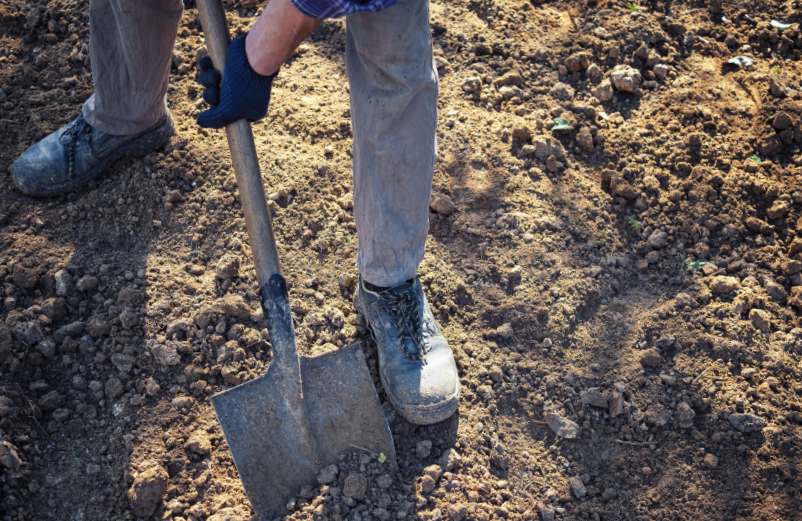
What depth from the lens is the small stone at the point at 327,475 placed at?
230 cm

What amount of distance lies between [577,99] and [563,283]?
907 millimetres

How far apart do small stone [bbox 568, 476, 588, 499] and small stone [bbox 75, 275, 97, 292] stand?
1.61 m

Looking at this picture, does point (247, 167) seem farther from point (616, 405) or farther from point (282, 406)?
point (616, 405)

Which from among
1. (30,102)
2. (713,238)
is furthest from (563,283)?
(30,102)

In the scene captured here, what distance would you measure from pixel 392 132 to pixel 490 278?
0.83 m

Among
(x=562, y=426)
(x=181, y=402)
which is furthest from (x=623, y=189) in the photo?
(x=181, y=402)

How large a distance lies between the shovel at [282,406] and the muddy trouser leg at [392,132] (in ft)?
0.93

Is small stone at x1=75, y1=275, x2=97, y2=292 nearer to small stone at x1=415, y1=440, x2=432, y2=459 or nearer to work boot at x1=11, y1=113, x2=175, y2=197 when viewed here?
work boot at x1=11, y1=113, x2=175, y2=197

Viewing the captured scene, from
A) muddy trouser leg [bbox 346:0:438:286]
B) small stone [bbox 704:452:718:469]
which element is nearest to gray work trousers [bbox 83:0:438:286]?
muddy trouser leg [bbox 346:0:438:286]

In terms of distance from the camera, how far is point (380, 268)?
2426 millimetres

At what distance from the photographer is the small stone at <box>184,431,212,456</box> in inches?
91.7

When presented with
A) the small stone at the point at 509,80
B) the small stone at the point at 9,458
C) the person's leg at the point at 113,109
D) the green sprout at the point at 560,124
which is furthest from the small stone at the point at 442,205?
the small stone at the point at 9,458

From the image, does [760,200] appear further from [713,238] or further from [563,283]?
[563,283]

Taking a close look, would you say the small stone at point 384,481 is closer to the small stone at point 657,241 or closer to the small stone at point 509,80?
the small stone at point 657,241
